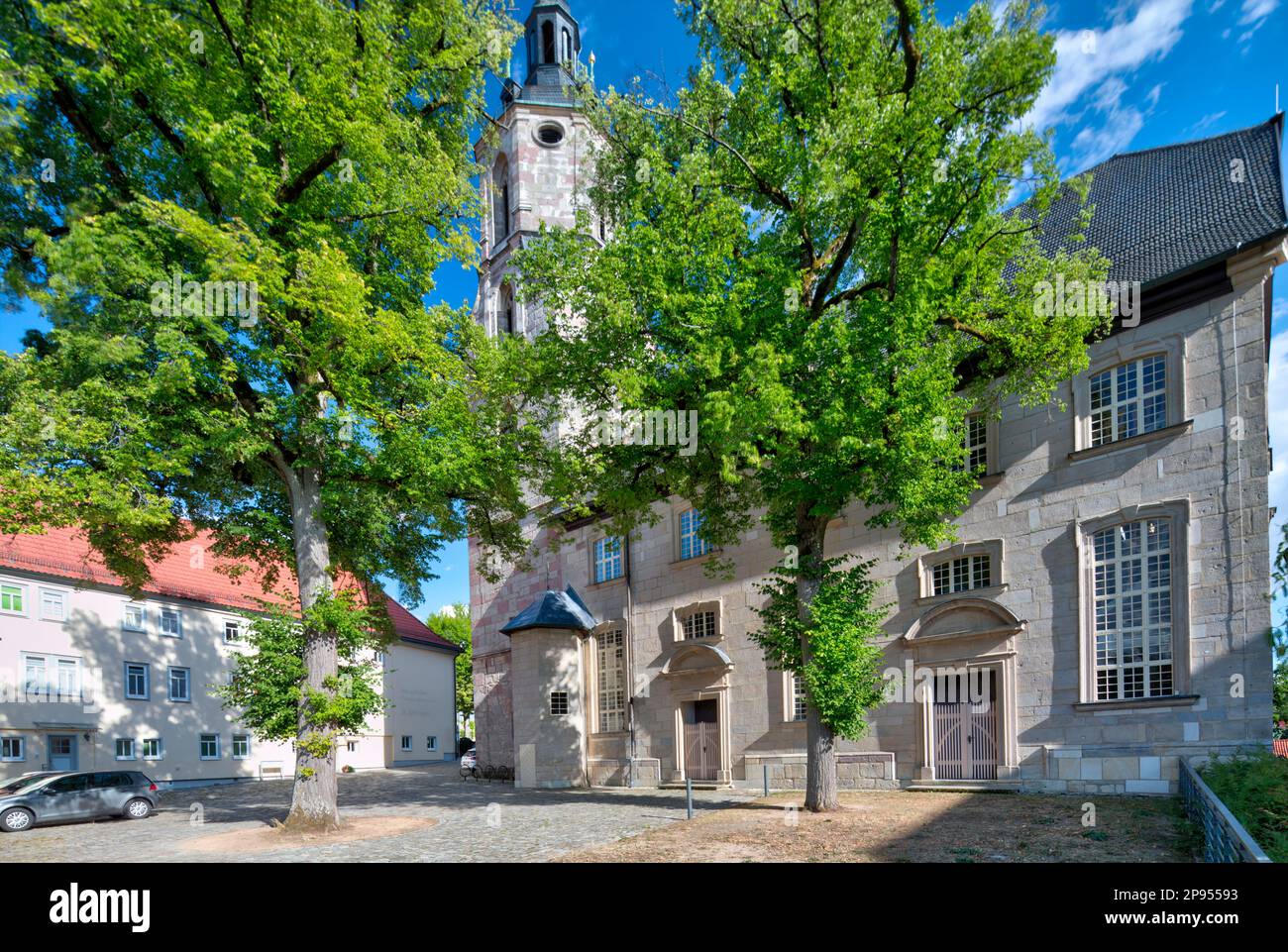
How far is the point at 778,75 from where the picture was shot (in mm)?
14094

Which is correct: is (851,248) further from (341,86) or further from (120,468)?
(120,468)

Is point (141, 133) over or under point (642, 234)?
over

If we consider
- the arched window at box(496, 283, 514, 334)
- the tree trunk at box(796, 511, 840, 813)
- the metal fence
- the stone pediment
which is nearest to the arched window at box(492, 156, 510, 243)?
the arched window at box(496, 283, 514, 334)

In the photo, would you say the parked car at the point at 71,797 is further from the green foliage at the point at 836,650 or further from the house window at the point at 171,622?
the green foliage at the point at 836,650

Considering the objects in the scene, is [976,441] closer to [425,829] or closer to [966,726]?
[966,726]

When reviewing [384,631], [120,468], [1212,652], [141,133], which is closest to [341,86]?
[141,133]

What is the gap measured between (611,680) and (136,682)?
20.2m

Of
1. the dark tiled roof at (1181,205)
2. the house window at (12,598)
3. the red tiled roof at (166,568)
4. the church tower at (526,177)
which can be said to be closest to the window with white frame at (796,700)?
the red tiled roof at (166,568)

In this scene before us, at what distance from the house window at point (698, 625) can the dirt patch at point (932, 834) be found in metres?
8.40

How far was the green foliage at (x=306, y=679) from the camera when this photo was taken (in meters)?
14.7

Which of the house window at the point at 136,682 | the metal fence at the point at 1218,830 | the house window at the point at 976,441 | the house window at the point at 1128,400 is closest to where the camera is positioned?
the metal fence at the point at 1218,830

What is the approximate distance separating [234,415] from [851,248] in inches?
488

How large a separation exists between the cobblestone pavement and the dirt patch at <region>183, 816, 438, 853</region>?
0.34m

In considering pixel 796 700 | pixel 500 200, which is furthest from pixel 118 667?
pixel 500 200
